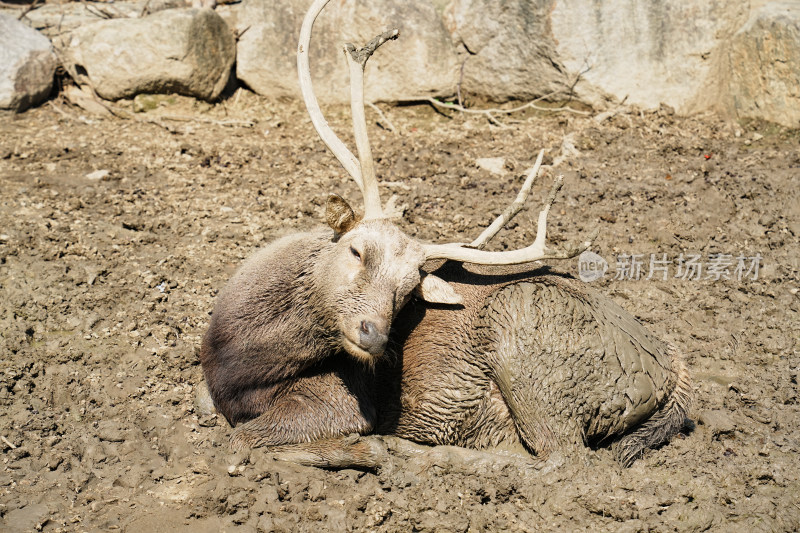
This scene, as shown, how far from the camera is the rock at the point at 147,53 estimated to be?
9.17 metres

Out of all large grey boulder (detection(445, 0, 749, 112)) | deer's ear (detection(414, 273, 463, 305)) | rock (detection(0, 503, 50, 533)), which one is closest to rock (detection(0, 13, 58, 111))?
large grey boulder (detection(445, 0, 749, 112))

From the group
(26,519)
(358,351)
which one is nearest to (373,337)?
(358,351)

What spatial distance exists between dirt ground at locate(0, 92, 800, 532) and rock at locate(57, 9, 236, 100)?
35 cm

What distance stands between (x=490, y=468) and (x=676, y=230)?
3733 mm

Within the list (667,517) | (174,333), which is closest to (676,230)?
(667,517)

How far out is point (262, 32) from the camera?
9.78 meters

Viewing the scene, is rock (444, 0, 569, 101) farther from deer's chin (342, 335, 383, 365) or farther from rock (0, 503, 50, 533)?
rock (0, 503, 50, 533)

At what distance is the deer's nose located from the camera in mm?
4266

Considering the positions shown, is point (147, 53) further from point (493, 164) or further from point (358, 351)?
point (358, 351)

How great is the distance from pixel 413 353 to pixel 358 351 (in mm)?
912

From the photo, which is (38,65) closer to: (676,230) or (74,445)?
(74,445)
